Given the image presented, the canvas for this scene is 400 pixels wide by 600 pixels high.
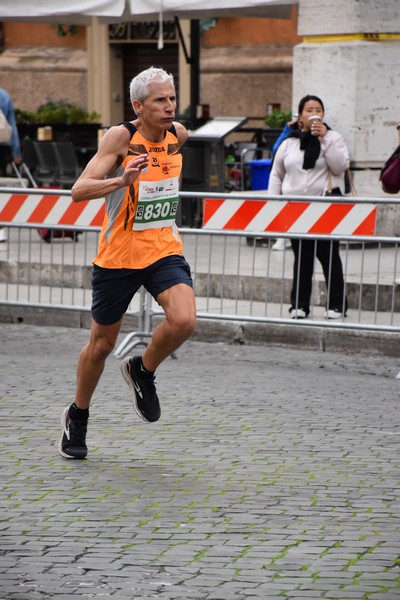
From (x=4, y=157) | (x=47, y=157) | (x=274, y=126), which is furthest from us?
(x=274, y=126)

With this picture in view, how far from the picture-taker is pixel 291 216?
35.7 ft

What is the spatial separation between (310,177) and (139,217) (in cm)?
466

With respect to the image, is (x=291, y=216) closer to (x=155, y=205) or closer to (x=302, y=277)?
(x=302, y=277)

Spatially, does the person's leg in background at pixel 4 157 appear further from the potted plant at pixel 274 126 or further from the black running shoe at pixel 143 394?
the black running shoe at pixel 143 394

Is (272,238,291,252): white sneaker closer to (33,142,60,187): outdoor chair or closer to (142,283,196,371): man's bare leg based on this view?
(142,283,196,371): man's bare leg

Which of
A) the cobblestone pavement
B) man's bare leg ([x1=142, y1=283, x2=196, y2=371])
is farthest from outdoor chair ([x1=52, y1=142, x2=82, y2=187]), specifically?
man's bare leg ([x1=142, y1=283, x2=196, y2=371])

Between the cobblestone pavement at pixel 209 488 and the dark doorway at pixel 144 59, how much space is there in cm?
1825

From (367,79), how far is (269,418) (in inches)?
292

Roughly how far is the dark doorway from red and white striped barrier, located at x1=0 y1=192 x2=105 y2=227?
16.1 metres

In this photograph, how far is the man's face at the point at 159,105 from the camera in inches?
277

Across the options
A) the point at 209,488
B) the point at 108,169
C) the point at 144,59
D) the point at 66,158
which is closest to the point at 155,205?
the point at 108,169

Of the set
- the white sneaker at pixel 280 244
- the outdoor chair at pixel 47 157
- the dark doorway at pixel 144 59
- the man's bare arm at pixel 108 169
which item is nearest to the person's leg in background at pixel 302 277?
the white sneaker at pixel 280 244

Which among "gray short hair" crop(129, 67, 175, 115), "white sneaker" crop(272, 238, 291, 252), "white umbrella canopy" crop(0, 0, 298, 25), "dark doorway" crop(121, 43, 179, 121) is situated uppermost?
"white umbrella canopy" crop(0, 0, 298, 25)

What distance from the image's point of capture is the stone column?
14.9 metres
